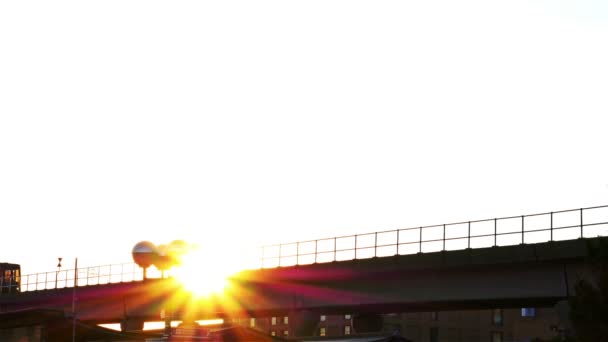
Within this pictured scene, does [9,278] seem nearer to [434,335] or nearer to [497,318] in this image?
[434,335]

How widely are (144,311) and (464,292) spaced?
37.5m

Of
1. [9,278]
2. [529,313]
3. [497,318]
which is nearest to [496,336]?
[497,318]

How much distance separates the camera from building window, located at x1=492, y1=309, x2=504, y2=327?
14525 cm

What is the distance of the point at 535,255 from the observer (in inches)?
2259

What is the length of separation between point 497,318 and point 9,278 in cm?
6784

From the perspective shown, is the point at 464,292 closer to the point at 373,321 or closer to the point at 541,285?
the point at 541,285

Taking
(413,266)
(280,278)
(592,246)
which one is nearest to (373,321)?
(280,278)

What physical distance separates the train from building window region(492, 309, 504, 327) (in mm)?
66101

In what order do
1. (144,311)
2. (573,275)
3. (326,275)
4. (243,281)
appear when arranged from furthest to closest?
(144,311), (243,281), (326,275), (573,275)

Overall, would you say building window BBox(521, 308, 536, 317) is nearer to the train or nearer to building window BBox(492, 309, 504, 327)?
building window BBox(492, 309, 504, 327)

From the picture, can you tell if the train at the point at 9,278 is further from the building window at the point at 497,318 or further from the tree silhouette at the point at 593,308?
the tree silhouette at the point at 593,308

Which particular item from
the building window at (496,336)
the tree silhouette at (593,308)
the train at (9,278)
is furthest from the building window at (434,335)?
the tree silhouette at (593,308)

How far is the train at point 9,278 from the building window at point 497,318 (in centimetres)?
6610

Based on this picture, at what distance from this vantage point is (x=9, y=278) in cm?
12144
